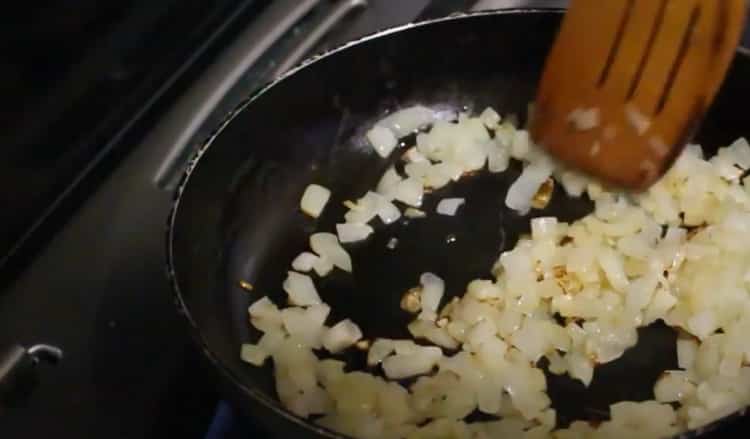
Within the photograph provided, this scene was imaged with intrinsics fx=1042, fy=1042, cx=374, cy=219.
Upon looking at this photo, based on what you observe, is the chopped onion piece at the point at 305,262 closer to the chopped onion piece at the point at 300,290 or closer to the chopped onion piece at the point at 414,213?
the chopped onion piece at the point at 300,290

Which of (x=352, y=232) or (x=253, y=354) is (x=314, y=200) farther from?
(x=253, y=354)

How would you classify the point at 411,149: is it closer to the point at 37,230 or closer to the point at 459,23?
the point at 459,23

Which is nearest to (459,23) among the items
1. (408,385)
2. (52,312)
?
(408,385)

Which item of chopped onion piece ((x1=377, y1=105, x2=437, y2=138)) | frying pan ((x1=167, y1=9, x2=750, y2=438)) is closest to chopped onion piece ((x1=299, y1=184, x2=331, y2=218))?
frying pan ((x1=167, y1=9, x2=750, y2=438))

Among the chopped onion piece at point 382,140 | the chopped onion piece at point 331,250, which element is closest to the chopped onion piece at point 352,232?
the chopped onion piece at point 331,250

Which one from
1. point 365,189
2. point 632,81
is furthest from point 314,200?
point 632,81
